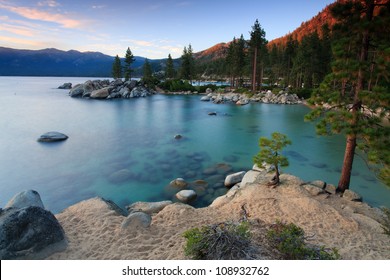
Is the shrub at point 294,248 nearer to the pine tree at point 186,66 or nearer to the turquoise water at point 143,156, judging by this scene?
the turquoise water at point 143,156

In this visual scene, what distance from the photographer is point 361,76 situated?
28.8ft

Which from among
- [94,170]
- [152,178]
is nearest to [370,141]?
[152,178]

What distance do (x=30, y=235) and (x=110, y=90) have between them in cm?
6085

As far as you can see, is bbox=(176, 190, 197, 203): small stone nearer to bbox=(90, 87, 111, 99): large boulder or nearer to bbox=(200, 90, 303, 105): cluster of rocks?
bbox=(200, 90, 303, 105): cluster of rocks

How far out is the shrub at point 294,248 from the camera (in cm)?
517

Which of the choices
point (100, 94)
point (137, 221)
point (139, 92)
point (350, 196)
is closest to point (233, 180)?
point (350, 196)

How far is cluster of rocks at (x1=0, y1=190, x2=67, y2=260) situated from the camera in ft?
19.4

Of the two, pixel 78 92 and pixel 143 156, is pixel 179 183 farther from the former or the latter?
pixel 78 92

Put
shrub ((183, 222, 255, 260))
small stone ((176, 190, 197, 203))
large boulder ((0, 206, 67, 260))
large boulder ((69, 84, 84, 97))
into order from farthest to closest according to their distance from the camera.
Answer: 1. large boulder ((69, 84, 84, 97))
2. small stone ((176, 190, 197, 203))
3. large boulder ((0, 206, 67, 260))
4. shrub ((183, 222, 255, 260))

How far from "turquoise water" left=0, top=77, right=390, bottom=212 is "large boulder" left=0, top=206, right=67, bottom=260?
5.56m

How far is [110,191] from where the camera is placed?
13.3 meters

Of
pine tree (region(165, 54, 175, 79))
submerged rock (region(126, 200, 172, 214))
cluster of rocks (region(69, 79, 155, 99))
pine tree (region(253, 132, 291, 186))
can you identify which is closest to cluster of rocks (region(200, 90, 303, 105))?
cluster of rocks (region(69, 79, 155, 99))

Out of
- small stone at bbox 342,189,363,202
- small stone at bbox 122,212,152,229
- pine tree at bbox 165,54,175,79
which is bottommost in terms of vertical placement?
small stone at bbox 342,189,363,202

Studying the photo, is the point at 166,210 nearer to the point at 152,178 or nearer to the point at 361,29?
the point at 152,178
